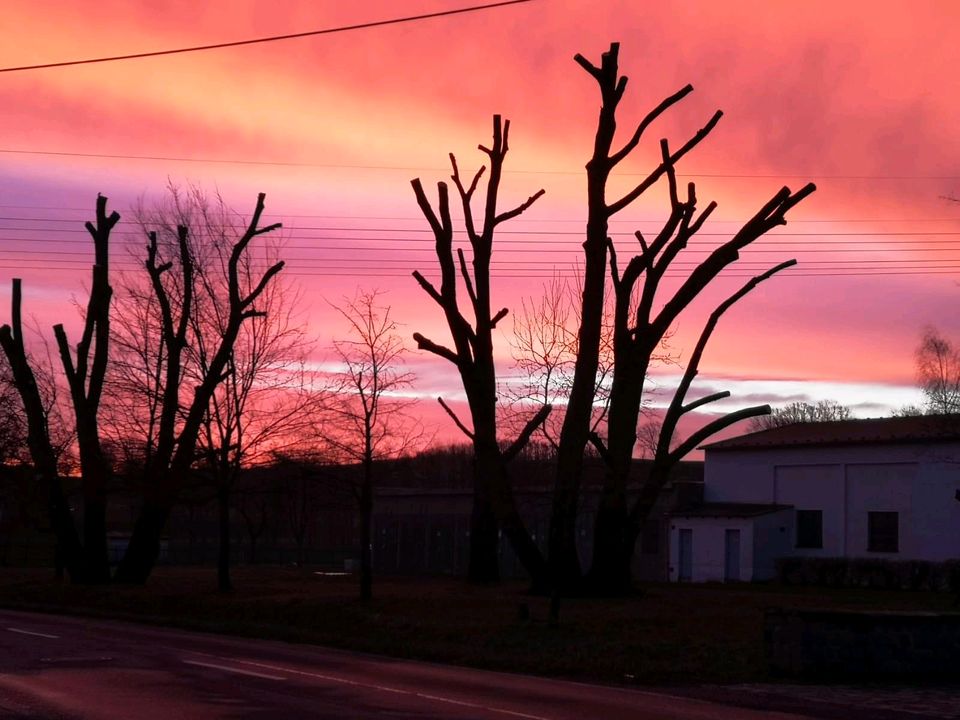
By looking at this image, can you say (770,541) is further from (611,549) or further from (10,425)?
(10,425)

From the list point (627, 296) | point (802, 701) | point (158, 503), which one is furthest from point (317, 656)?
point (158, 503)

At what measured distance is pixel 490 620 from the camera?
23953 mm

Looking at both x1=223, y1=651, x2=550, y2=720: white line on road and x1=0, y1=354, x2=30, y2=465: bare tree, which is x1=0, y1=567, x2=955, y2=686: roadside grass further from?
x1=0, y1=354, x2=30, y2=465: bare tree

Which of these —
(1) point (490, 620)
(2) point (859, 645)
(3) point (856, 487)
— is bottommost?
(1) point (490, 620)

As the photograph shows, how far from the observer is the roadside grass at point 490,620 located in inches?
733

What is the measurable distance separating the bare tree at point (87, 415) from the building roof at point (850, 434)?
25865 millimetres

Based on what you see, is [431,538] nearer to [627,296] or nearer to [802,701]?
[627,296]

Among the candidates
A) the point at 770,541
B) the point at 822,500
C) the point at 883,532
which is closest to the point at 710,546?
the point at 770,541

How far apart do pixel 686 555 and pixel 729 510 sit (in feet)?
9.05

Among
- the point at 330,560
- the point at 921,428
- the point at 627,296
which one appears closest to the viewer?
the point at 627,296

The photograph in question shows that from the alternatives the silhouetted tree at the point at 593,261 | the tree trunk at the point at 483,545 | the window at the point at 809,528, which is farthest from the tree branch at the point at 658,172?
the window at the point at 809,528

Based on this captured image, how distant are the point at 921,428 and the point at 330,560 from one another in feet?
112

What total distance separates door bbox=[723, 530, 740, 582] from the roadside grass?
35.3 ft

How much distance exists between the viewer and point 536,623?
2306cm
